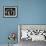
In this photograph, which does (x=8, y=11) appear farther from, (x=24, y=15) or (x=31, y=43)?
(x=31, y=43)

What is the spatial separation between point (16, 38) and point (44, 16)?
1036 mm

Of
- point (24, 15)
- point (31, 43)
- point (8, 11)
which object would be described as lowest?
point (31, 43)

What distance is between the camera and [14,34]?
398 centimetres

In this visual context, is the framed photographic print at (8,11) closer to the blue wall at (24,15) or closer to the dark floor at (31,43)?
the blue wall at (24,15)

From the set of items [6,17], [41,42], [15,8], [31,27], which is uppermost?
[15,8]

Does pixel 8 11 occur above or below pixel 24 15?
above

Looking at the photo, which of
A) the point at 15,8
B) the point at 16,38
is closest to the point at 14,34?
the point at 16,38

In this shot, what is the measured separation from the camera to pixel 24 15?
4.10 metres

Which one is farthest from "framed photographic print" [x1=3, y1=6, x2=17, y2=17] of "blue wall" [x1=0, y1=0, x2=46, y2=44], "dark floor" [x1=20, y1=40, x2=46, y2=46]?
"dark floor" [x1=20, y1=40, x2=46, y2=46]

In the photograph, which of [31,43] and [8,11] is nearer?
[31,43]

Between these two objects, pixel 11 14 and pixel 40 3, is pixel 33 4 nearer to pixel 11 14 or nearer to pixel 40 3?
pixel 40 3

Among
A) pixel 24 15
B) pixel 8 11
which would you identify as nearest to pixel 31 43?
pixel 24 15

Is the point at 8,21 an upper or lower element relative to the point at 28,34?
upper

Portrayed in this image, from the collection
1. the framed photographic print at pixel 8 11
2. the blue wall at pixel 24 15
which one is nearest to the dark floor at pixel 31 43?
the blue wall at pixel 24 15
